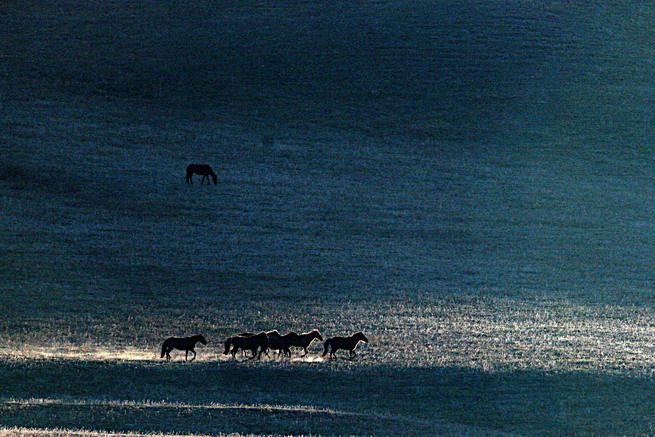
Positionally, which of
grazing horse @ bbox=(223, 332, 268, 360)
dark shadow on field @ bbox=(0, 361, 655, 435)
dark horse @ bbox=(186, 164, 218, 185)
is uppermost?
dark horse @ bbox=(186, 164, 218, 185)

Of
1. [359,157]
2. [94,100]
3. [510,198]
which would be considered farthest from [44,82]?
[510,198]

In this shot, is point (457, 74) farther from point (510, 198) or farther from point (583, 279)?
point (583, 279)

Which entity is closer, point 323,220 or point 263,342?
point 263,342

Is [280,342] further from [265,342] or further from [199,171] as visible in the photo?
[199,171]

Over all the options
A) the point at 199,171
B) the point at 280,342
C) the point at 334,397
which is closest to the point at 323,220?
the point at 199,171

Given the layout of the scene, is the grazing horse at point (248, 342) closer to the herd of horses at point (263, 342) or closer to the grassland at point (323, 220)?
the herd of horses at point (263, 342)

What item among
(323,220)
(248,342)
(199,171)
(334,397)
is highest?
(199,171)

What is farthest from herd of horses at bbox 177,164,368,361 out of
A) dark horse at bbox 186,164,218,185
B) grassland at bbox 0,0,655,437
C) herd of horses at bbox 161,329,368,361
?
dark horse at bbox 186,164,218,185

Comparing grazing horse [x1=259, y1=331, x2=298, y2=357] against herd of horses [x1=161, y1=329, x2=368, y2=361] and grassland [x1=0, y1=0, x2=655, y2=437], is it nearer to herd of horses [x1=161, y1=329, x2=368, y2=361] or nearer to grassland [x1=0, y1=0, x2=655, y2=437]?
herd of horses [x1=161, y1=329, x2=368, y2=361]

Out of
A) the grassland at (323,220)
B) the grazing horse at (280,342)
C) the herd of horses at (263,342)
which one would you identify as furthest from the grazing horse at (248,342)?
the grassland at (323,220)
